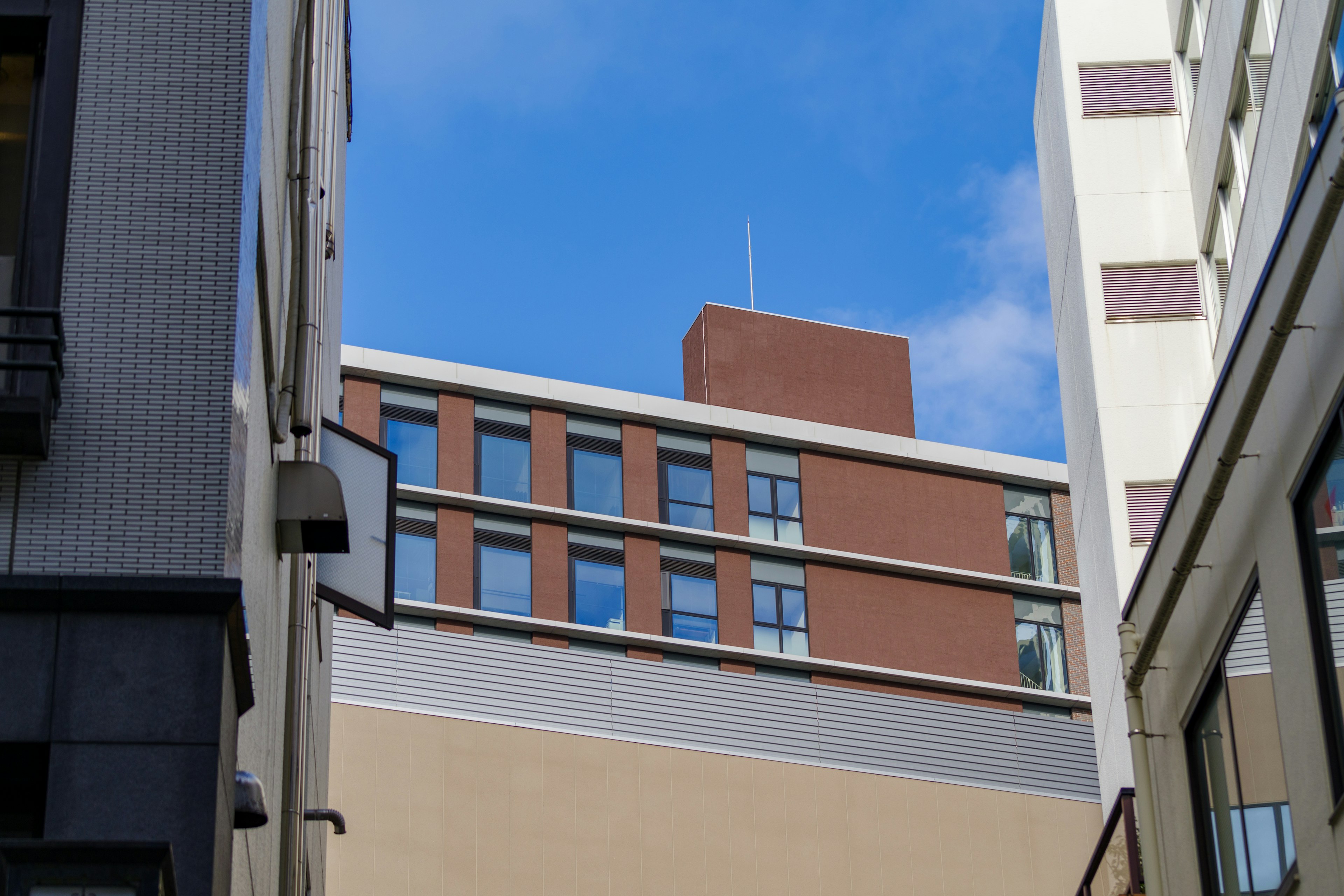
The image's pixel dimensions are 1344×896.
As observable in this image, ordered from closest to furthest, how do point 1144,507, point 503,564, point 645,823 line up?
1. point 1144,507
2. point 645,823
3. point 503,564

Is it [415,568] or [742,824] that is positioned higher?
[415,568]

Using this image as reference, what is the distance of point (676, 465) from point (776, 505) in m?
3.56

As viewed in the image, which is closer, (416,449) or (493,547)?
(416,449)

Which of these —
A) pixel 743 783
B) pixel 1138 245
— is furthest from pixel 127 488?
pixel 743 783

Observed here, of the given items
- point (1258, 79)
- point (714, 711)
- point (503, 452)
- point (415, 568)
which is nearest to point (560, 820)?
point (714, 711)

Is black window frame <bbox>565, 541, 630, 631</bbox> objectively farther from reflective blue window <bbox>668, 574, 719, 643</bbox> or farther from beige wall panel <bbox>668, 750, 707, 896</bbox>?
beige wall panel <bbox>668, 750, 707, 896</bbox>

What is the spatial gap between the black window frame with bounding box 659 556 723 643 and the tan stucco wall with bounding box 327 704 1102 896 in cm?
1134

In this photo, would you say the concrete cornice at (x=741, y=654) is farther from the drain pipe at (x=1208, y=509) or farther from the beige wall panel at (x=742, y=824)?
the drain pipe at (x=1208, y=509)

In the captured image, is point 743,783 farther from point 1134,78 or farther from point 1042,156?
point 1134,78

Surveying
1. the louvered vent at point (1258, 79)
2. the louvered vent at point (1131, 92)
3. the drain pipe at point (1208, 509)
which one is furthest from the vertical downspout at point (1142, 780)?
the louvered vent at point (1131, 92)

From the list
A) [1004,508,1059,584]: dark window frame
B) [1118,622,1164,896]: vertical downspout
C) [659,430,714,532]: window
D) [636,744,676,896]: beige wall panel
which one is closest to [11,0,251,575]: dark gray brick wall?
[1118,622,1164,896]: vertical downspout

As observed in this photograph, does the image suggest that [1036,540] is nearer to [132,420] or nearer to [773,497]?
[773,497]

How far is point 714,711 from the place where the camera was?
44844mm

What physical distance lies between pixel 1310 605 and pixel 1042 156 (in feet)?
83.1
